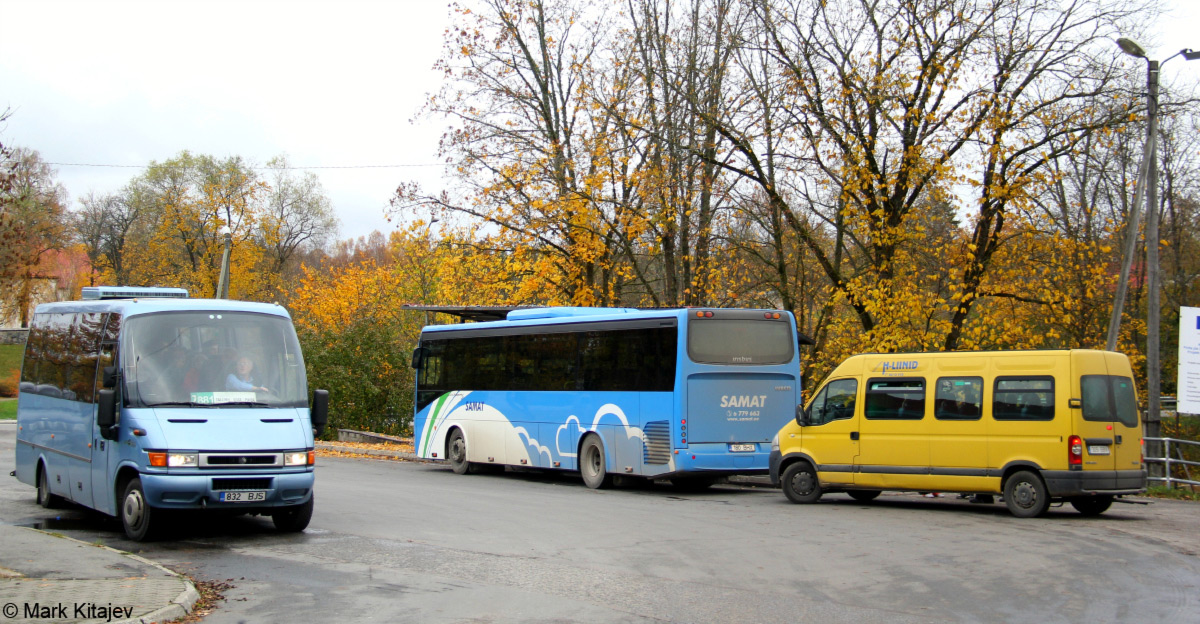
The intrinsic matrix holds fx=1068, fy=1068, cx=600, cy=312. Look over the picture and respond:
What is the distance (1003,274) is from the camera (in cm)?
2541

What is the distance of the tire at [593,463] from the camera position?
19562mm

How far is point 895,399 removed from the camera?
15.7m

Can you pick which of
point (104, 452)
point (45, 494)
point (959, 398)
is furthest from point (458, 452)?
point (104, 452)

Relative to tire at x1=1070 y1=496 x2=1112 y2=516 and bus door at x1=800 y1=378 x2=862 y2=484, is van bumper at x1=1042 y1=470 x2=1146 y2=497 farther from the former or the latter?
bus door at x1=800 y1=378 x2=862 y2=484

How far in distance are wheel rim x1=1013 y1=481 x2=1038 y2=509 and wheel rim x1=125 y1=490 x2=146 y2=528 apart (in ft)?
35.5

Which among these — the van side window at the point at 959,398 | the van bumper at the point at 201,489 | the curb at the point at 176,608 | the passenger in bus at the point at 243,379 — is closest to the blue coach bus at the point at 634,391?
the van side window at the point at 959,398

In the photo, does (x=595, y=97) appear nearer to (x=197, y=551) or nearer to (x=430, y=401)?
(x=430, y=401)

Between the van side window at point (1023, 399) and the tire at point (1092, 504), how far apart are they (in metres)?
1.42

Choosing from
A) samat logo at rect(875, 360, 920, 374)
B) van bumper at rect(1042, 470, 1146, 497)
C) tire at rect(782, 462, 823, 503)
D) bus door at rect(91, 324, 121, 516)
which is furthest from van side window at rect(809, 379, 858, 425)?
bus door at rect(91, 324, 121, 516)

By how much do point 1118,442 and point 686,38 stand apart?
18.2 metres

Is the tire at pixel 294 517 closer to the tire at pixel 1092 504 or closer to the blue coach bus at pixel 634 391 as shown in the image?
the blue coach bus at pixel 634 391

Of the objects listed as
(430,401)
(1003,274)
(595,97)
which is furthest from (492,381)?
(1003,274)

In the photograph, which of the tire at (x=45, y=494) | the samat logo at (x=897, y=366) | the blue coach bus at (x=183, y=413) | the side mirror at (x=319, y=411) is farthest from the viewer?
the samat logo at (x=897, y=366)

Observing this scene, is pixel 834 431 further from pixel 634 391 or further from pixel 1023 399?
pixel 634 391
